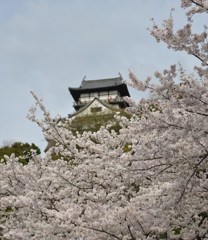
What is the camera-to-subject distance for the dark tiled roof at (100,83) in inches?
1681

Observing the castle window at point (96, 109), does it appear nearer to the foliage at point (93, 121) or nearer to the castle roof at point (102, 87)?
the foliage at point (93, 121)

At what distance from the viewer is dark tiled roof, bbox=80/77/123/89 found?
42.7 meters

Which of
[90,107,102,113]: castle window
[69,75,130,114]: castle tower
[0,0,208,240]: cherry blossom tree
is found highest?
[69,75,130,114]: castle tower

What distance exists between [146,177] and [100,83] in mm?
39362

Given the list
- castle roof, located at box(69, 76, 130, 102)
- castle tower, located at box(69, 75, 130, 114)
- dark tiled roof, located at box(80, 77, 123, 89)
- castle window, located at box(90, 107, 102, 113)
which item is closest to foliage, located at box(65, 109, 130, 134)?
castle window, located at box(90, 107, 102, 113)

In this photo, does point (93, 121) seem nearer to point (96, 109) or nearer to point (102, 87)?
point (96, 109)

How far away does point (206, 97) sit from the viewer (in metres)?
3.59

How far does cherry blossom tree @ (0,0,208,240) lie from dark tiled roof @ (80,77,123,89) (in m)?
36.1

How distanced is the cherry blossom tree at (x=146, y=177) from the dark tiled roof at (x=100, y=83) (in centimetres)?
3607

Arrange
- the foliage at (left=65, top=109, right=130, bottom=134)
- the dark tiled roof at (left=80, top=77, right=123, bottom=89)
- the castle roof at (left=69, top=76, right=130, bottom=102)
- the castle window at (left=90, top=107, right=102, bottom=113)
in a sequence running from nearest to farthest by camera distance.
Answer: the foliage at (left=65, top=109, right=130, bottom=134)
the castle window at (left=90, top=107, right=102, bottom=113)
the castle roof at (left=69, top=76, right=130, bottom=102)
the dark tiled roof at (left=80, top=77, right=123, bottom=89)

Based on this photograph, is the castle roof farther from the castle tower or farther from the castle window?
the castle window

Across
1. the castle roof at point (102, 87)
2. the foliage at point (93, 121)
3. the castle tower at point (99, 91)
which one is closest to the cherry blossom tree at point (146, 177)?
the foliage at point (93, 121)

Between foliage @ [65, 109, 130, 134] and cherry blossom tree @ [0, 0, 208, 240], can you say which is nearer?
cherry blossom tree @ [0, 0, 208, 240]

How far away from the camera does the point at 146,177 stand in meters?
5.06
